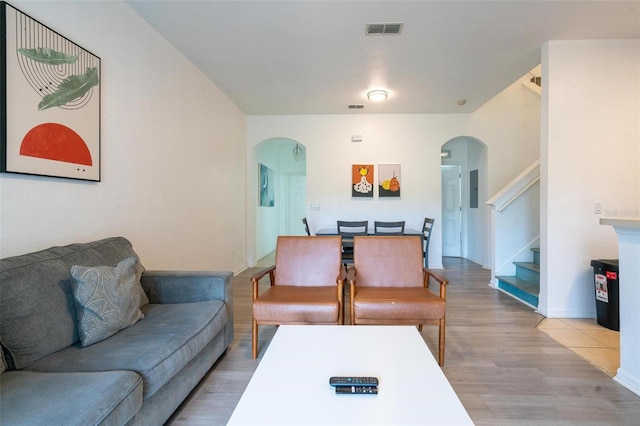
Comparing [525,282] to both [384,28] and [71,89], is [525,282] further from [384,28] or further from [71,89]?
[71,89]

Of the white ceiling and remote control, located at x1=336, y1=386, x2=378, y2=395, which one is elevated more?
the white ceiling

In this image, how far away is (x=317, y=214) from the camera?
5250mm

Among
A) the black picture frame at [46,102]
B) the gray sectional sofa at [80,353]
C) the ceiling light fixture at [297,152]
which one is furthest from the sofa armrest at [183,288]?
the ceiling light fixture at [297,152]

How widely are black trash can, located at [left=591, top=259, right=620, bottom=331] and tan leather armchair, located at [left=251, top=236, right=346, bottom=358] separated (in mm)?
2289

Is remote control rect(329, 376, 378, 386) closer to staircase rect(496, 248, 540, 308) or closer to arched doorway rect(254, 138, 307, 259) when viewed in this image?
staircase rect(496, 248, 540, 308)

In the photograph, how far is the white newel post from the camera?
172 centimetres

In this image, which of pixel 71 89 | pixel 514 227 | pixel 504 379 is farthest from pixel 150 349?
pixel 514 227

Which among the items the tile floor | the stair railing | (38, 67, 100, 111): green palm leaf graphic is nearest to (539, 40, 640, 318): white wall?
the tile floor

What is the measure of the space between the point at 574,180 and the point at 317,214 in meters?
3.49

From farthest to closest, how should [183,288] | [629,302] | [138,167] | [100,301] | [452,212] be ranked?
[452,212] < [138,167] < [183,288] < [629,302] < [100,301]

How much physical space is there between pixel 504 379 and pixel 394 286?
912mm

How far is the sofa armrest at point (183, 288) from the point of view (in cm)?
202

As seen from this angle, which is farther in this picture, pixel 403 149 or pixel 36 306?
pixel 403 149

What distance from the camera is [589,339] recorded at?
241cm
